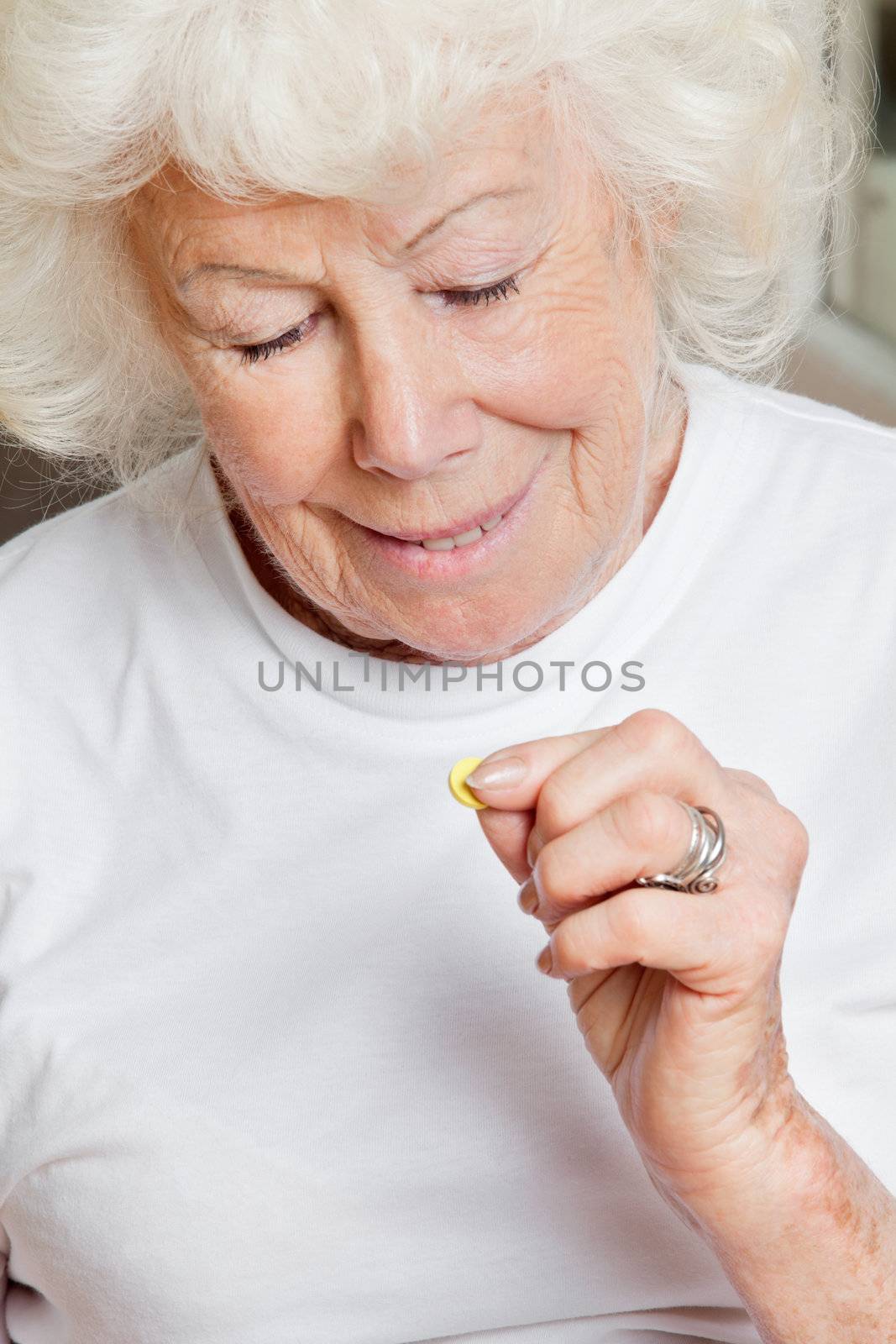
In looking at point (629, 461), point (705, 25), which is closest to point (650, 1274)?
point (629, 461)

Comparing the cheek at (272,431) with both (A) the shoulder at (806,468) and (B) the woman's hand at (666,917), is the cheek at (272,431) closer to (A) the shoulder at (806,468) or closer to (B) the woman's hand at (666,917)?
(B) the woman's hand at (666,917)

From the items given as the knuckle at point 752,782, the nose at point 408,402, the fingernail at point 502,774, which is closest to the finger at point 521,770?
the fingernail at point 502,774

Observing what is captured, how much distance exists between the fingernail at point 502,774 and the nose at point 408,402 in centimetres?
26

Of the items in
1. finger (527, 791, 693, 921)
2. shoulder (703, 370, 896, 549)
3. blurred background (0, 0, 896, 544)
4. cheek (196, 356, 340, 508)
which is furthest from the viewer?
blurred background (0, 0, 896, 544)

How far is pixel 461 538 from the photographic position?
3.98 feet

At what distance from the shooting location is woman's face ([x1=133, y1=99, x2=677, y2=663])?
105 cm

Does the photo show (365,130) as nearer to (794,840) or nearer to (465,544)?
(465,544)

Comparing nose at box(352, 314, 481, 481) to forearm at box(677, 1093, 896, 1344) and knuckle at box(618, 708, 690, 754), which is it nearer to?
knuckle at box(618, 708, 690, 754)

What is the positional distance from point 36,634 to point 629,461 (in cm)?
67

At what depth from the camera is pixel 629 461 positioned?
4.10ft

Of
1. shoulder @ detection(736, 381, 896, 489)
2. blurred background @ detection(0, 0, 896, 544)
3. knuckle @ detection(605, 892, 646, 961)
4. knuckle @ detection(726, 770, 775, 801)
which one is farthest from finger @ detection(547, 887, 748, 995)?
blurred background @ detection(0, 0, 896, 544)

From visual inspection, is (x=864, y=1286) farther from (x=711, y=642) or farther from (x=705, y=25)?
(x=705, y=25)

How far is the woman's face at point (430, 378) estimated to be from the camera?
105 cm

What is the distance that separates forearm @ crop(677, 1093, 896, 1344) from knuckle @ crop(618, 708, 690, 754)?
12.3 inches
